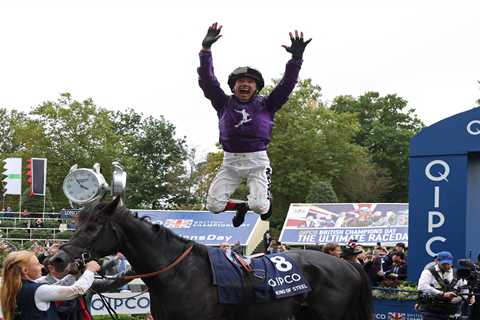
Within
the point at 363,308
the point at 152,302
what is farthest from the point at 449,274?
the point at 152,302

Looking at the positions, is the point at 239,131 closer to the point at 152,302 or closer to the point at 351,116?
the point at 152,302

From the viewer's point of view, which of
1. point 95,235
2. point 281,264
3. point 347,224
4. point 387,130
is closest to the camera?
point 95,235

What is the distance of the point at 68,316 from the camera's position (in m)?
6.69

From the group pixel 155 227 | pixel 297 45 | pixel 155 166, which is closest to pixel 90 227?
pixel 155 227

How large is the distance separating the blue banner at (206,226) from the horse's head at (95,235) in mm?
22403

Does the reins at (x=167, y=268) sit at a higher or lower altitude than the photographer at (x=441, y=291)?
higher

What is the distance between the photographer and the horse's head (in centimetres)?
578

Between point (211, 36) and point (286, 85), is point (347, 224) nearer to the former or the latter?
point (286, 85)

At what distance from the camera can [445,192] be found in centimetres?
1359

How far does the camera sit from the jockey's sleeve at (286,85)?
23.0 feet

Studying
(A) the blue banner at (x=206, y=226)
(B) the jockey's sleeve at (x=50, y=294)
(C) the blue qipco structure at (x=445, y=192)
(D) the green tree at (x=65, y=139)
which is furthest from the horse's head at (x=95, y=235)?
(D) the green tree at (x=65, y=139)

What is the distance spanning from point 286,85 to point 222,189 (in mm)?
1273

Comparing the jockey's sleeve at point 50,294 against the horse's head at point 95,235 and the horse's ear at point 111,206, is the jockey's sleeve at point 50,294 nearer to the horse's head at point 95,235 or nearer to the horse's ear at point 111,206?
the horse's head at point 95,235

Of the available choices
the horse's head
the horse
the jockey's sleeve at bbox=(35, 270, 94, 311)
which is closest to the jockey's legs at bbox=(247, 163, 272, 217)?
the horse
